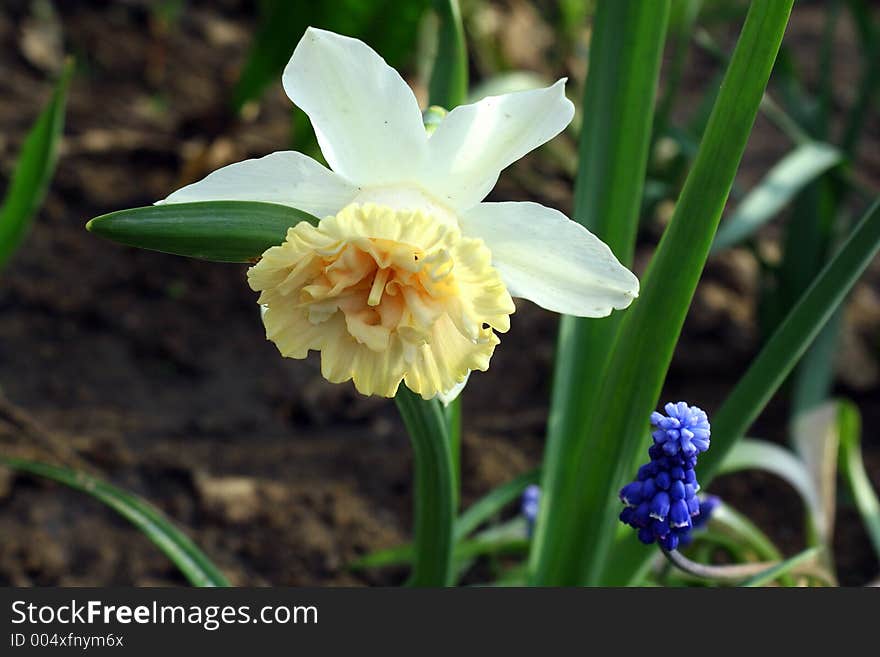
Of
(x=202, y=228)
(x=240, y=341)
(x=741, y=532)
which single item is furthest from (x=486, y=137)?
(x=240, y=341)

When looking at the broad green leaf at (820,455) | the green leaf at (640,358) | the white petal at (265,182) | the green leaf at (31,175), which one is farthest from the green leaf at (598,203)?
the green leaf at (31,175)

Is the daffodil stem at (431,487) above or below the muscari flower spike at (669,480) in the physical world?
above

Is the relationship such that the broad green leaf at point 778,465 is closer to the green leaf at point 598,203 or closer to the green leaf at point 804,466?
the green leaf at point 804,466

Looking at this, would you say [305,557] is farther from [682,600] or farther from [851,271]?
[851,271]

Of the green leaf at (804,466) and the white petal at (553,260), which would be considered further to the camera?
the green leaf at (804,466)

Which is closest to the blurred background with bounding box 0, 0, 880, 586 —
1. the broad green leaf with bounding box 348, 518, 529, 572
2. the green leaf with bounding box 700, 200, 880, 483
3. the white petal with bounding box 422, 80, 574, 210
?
the broad green leaf with bounding box 348, 518, 529, 572
